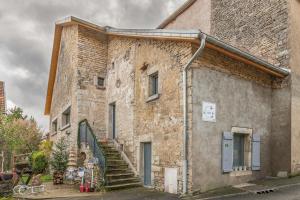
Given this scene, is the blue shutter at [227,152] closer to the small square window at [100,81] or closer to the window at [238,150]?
the window at [238,150]

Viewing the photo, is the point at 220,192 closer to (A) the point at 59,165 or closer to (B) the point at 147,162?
(B) the point at 147,162

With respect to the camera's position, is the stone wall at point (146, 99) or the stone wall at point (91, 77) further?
the stone wall at point (91, 77)

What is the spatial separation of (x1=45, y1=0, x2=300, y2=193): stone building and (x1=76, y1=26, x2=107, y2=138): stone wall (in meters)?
0.04

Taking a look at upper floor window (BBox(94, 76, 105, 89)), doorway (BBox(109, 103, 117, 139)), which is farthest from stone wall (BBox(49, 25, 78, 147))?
doorway (BBox(109, 103, 117, 139))

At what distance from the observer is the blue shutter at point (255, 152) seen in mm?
9914

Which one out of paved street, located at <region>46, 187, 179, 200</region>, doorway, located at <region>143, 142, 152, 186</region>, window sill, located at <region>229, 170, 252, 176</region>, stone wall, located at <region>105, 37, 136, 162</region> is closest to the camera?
paved street, located at <region>46, 187, 179, 200</region>

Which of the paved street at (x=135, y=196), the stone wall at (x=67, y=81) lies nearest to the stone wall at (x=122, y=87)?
the stone wall at (x=67, y=81)

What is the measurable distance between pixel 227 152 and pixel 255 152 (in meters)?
1.54

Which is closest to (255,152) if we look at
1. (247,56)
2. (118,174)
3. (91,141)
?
(247,56)

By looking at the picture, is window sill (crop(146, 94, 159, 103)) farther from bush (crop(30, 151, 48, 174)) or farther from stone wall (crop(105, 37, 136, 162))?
bush (crop(30, 151, 48, 174))

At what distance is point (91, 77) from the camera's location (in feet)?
44.3

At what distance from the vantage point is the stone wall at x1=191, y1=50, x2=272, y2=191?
8.38 meters

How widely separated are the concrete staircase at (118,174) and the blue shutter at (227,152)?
120 inches

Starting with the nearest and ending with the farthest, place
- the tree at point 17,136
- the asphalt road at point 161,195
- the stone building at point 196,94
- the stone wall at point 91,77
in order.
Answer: the asphalt road at point 161,195, the stone building at point 196,94, the stone wall at point 91,77, the tree at point 17,136
